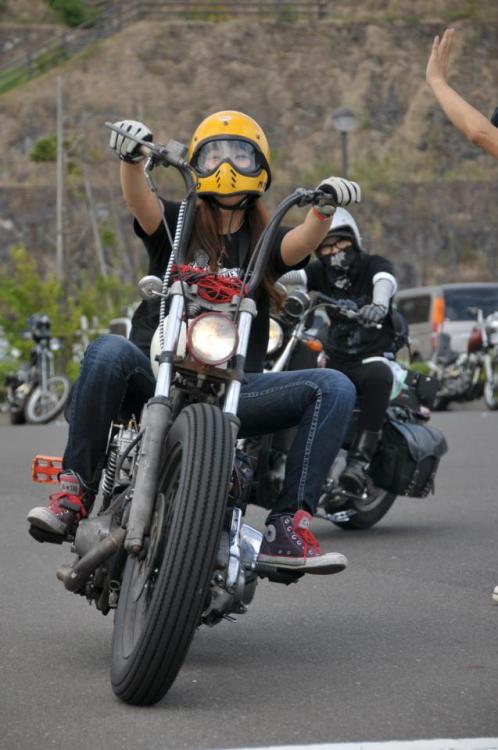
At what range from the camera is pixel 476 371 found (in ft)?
77.7

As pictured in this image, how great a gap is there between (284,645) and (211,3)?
96.7m

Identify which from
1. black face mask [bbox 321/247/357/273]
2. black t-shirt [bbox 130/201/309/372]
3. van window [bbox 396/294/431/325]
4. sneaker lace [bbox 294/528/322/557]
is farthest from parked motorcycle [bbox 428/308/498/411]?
sneaker lace [bbox 294/528/322/557]

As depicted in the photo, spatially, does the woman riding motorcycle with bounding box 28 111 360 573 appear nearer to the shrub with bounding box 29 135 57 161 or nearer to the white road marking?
the white road marking

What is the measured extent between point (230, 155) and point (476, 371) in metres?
18.1

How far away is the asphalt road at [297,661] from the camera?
4.66m

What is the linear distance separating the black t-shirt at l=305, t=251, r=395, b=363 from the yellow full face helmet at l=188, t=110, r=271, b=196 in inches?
153

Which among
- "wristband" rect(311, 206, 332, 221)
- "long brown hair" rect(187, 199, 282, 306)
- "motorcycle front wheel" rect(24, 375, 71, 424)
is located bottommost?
"motorcycle front wheel" rect(24, 375, 71, 424)

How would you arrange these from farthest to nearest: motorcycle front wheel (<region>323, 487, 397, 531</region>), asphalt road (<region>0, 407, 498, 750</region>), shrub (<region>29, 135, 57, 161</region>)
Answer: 1. shrub (<region>29, 135, 57, 161</region>)
2. motorcycle front wheel (<region>323, 487, 397, 531</region>)
3. asphalt road (<region>0, 407, 498, 750</region>)

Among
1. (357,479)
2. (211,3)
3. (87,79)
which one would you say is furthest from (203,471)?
(211,3)

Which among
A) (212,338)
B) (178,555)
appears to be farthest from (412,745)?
(212,338)

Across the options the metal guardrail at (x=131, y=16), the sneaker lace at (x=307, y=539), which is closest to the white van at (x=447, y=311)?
the sneaker lace at (x=307, y=539)

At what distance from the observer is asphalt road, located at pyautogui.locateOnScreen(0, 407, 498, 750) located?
4660 mm

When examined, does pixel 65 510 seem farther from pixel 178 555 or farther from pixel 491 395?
pixel 491 395

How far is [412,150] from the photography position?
88.7m
